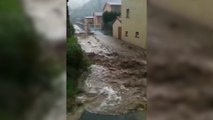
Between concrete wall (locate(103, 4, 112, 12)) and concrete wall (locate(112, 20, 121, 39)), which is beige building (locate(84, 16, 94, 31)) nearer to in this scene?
concrete wall (locate(103, 4, 112, 12))

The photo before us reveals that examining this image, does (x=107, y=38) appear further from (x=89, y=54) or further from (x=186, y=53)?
(x=186, y=53)

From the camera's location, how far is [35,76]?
44 cm

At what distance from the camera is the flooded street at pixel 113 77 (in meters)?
2.12

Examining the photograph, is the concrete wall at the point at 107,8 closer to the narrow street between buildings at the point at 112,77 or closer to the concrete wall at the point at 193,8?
the narrow street between buildings at the point at 112,77

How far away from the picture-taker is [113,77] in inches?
88.7

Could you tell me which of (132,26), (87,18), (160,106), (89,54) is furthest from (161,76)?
(89,54)

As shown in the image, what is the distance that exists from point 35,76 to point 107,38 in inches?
68.4

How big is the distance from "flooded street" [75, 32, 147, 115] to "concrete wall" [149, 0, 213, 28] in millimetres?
1621

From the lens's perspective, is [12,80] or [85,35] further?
[85,35]

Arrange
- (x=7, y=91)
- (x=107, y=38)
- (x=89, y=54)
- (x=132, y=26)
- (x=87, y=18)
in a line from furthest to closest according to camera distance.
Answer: (x=89, y=54) < (x=107, y=38) < (x=132, y=26) < (x=87, y=18) < (x=7, y=91)

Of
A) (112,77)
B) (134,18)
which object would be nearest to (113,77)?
(112,77)

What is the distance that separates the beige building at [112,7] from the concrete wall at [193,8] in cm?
149

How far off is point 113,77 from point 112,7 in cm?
54

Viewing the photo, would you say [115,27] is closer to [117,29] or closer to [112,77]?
[117,29]
